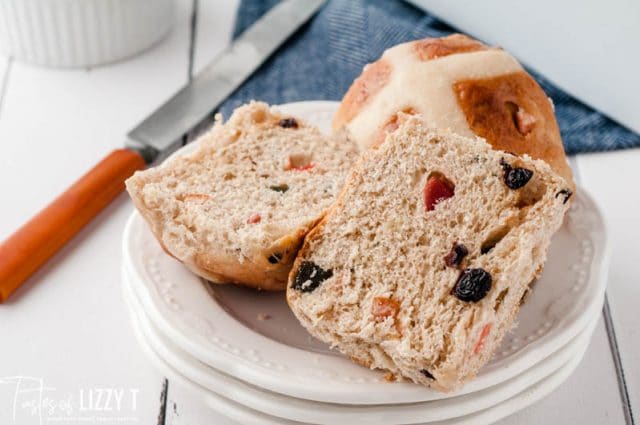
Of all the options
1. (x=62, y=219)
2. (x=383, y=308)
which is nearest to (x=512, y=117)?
(x=383, y=308)

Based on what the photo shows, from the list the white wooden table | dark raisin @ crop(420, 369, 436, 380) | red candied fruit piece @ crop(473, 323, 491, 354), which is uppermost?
red candied fruit piece @ crop(473, 323, 491, 354)

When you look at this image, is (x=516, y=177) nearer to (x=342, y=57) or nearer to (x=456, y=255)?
(x=456, y=255)

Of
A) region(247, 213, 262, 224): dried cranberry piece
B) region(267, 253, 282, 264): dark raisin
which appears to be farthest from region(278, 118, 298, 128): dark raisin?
region(267, 253, 282, 264): dark raisin

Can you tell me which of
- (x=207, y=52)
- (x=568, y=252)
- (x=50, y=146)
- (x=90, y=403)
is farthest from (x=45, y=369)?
(x=207, y=52)

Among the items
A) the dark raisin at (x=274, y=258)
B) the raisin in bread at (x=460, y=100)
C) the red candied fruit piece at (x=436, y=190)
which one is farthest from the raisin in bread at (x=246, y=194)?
the red candied fruit piece at (x=436, y=190)

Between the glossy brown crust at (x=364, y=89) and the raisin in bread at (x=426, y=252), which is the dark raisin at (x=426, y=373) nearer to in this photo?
the raisin in bread at (x=426, y=252)

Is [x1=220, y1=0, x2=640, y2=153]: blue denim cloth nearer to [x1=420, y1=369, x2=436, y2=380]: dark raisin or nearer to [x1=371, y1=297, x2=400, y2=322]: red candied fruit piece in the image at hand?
[x1=371, y1=297, x2=400, y2=322]: red candied fruit piece

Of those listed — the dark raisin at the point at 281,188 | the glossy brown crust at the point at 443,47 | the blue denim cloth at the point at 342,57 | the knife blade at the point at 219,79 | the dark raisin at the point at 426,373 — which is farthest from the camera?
the blue denim cloth at the point at 342,57

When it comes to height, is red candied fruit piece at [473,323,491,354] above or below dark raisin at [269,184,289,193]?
above
